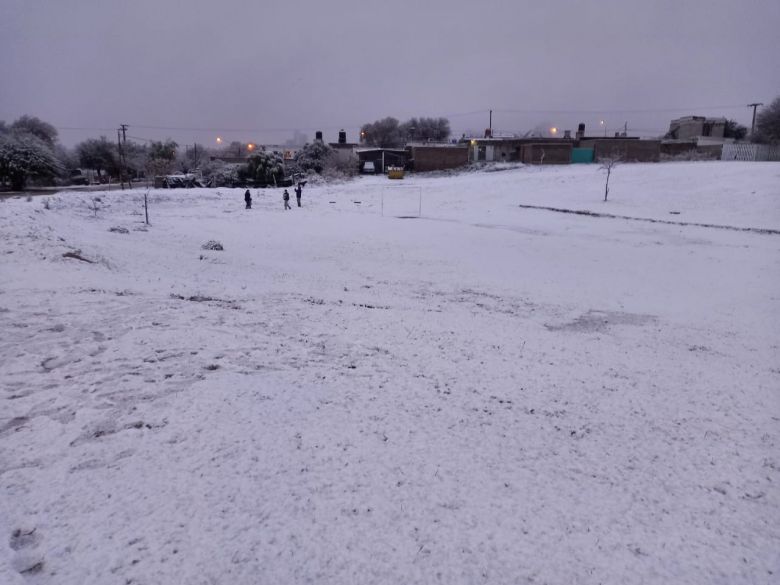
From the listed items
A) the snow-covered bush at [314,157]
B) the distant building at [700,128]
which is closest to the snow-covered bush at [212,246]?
the snow-covered bush at [314,157]

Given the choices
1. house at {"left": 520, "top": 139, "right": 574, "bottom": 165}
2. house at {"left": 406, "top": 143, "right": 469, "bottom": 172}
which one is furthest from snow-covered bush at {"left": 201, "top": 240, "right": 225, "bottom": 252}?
house at {"left": 520, "top": 139, "right": 574, "bottom": 165}

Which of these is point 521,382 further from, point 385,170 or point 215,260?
point 385,170

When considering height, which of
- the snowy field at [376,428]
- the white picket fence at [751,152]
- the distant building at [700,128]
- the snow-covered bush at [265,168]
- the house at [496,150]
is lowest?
the snowy field at [376,428]

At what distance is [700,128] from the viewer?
79.9 meters

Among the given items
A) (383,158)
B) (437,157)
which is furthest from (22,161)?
(437,157)

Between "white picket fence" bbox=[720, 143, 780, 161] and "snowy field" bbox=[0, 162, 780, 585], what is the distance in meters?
51.3

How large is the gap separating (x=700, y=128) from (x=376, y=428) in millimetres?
95031

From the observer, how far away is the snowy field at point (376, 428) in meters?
3.97

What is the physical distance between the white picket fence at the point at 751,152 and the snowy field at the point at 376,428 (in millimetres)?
51262

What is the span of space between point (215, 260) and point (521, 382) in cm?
1194

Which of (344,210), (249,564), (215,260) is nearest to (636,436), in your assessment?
(249,564)

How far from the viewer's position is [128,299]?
10039mm

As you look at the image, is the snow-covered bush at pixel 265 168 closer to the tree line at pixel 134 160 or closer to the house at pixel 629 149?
the tree line at pixel 134 160

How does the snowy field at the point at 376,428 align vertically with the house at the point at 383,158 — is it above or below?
below
